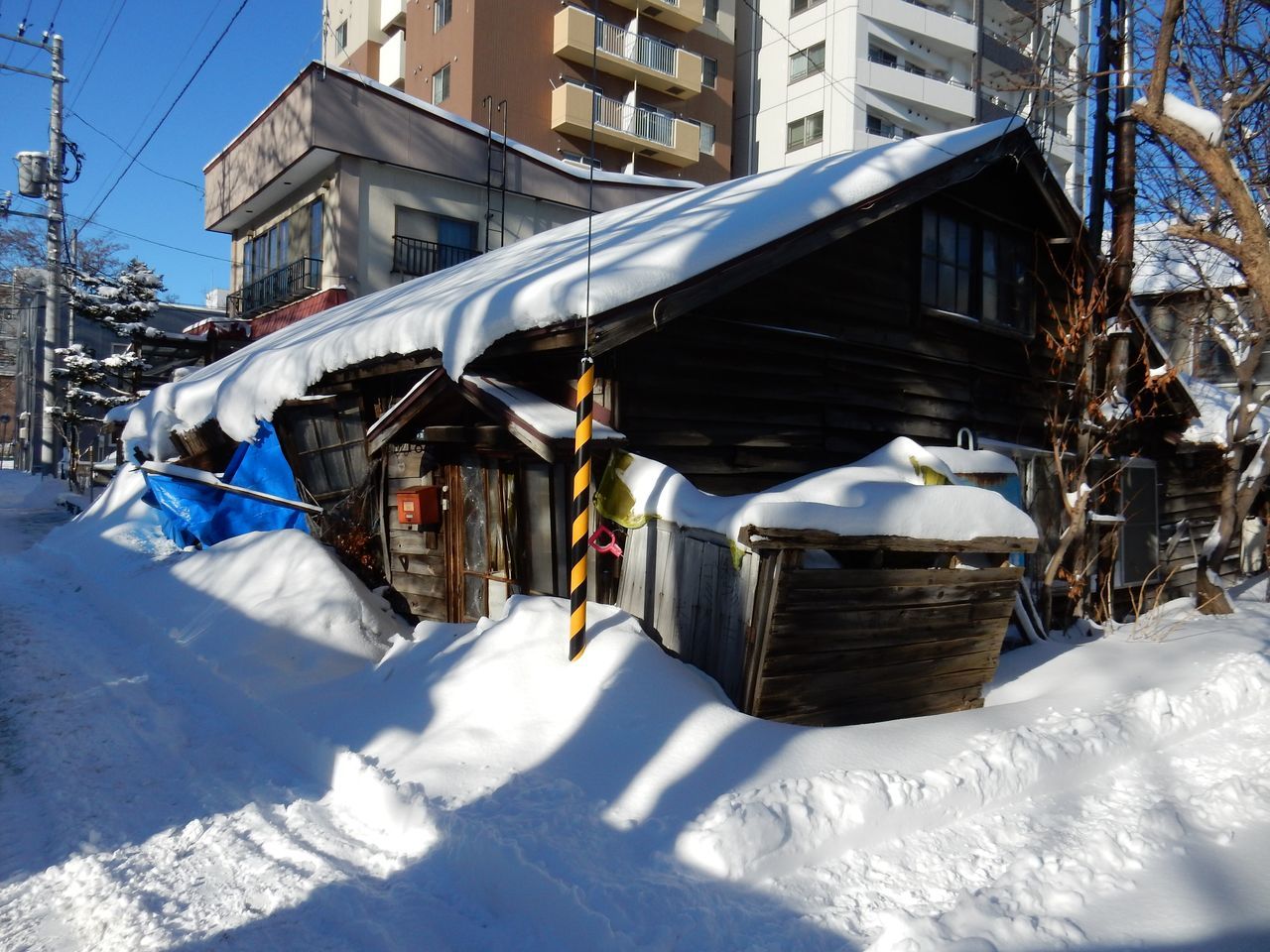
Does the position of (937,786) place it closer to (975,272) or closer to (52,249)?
(975,272)

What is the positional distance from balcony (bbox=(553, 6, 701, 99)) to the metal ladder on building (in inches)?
374

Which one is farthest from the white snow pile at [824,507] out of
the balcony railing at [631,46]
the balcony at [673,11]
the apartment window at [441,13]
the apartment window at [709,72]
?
the apartment window at [709,72]

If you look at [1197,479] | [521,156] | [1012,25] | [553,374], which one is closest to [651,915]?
[553,374]

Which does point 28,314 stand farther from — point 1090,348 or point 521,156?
point 1090,348

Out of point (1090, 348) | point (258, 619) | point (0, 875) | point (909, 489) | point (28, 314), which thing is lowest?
point (0, 875)

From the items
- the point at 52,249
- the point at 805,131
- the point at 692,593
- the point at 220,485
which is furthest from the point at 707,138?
the point at 692,593

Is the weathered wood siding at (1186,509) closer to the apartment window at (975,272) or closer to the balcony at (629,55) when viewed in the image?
the apartment window at (975,272)

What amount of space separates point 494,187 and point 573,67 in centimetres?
1104

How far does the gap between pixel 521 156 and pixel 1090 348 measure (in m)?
16.7

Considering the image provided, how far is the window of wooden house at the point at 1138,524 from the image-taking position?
39.2ft

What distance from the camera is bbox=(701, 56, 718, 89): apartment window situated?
35562mm

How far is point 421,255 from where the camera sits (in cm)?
2159

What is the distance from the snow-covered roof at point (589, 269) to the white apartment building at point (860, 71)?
26.4 metres

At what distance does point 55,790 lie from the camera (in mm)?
4938
